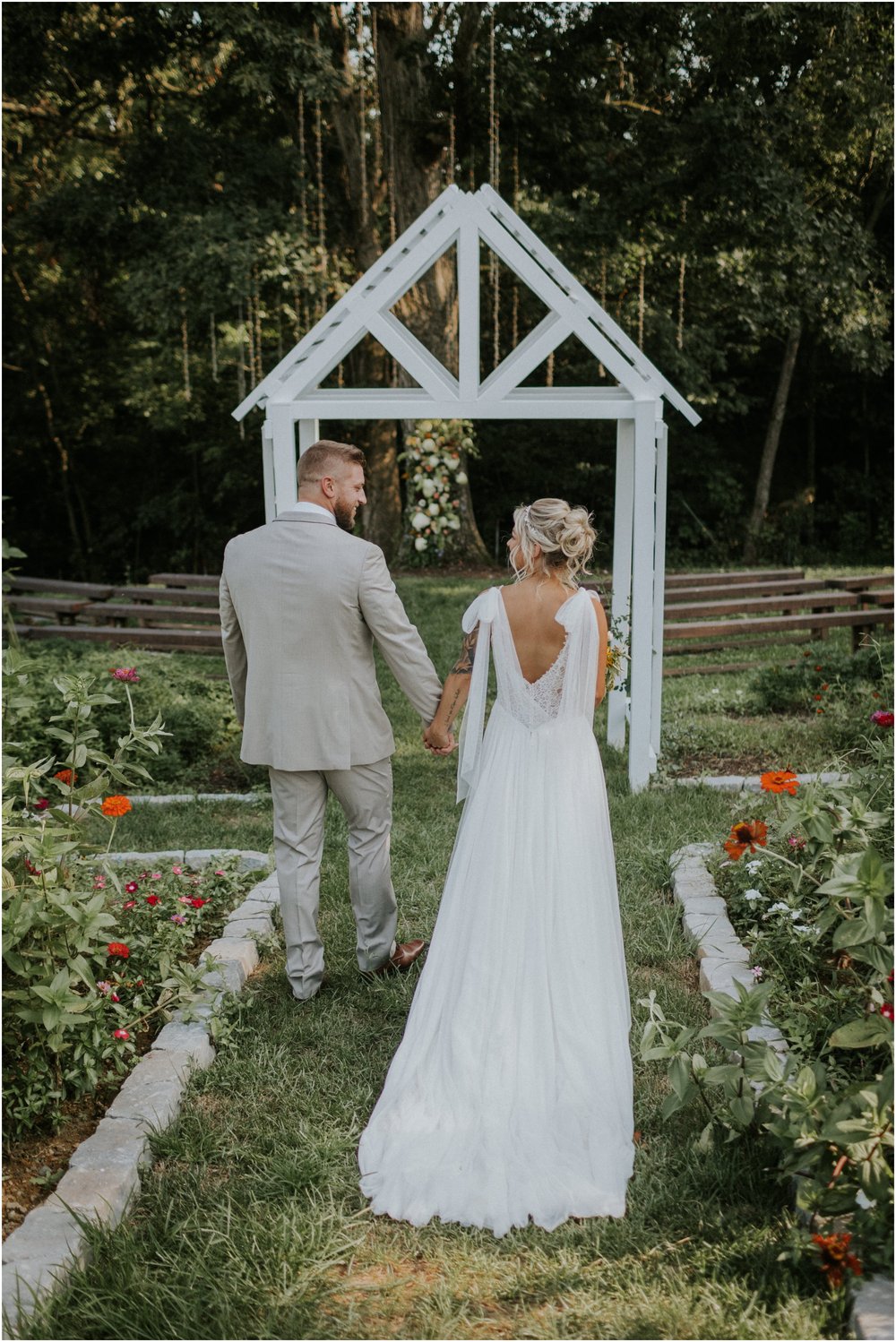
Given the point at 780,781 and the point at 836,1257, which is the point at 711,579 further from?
the point at 836,1257

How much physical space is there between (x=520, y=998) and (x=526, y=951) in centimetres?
14

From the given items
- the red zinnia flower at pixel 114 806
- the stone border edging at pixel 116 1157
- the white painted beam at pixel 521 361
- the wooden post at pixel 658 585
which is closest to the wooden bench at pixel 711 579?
the wooden post at pixel 658 585

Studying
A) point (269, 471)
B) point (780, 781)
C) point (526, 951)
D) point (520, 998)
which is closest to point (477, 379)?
point (269, 471)

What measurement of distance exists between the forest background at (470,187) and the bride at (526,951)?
7955mm

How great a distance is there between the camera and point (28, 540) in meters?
22.0

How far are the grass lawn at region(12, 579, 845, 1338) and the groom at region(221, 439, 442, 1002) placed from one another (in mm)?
523

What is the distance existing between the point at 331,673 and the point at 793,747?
4.08 meters

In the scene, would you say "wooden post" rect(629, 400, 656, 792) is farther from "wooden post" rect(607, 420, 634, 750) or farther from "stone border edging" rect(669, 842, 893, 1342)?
"stone border edging" rect(669, 842, 893, 1342)

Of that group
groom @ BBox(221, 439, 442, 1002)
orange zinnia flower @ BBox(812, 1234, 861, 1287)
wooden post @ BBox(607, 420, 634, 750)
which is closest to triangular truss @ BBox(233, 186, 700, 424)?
wooden post @ BBox(607, 420, 634, 750)

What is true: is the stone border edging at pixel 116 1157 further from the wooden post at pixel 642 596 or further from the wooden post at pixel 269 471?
the wooden post at pixel 642 596

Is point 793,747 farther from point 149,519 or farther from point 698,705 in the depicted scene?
point 149,519

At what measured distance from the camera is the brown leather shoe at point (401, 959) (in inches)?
166

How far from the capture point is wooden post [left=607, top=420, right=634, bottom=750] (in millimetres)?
6742

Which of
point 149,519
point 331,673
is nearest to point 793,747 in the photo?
point 331,673
